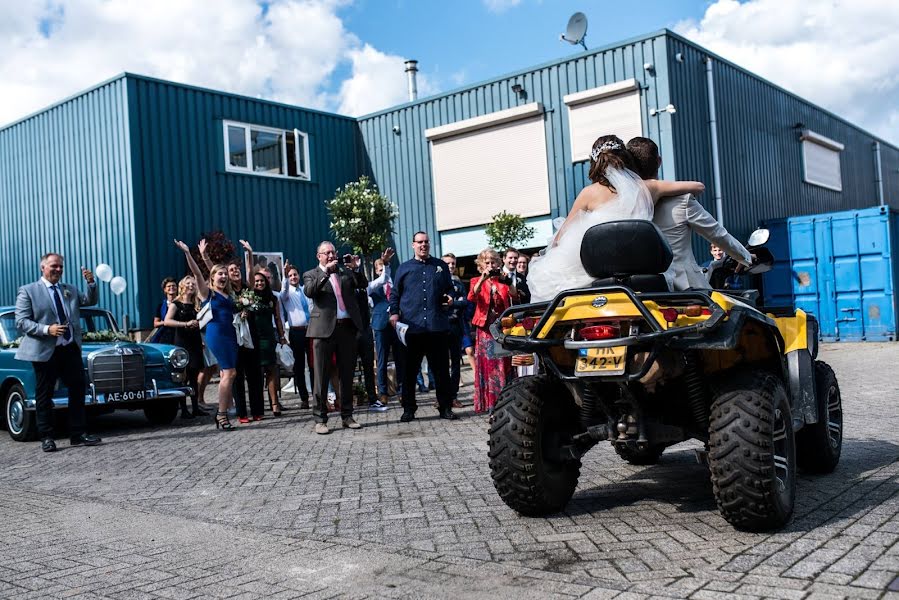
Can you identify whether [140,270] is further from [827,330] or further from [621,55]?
[827,330]

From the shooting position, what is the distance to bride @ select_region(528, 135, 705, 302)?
182 inches

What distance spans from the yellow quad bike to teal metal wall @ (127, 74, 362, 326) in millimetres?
14195

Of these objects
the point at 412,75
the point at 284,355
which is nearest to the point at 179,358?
the point at 284,355

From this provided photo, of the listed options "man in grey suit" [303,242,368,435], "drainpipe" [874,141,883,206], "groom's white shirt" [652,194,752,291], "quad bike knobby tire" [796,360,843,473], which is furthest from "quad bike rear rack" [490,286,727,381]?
"drainpipe" [874,141,883,206]

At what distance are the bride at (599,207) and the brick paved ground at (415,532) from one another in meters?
1.28

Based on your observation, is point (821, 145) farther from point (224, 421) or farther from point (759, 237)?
point (759, 237)

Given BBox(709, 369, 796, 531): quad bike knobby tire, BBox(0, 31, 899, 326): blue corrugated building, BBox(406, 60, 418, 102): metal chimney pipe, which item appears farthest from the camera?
BBox(406, 60, 418, 102): metal chimney pipe

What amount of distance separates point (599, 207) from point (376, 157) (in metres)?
18.4

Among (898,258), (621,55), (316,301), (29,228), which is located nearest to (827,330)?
(898,258)

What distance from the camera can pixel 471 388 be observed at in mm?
12406

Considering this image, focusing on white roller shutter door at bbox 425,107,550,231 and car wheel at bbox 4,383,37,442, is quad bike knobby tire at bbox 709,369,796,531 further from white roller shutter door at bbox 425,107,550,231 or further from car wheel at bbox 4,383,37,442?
white roller shutter door at bbox 425,107,550,231

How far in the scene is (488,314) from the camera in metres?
9.29

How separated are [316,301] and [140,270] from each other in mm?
9729

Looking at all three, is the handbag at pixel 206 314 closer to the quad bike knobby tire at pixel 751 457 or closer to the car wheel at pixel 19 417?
the car wheel at pixel 19 417
